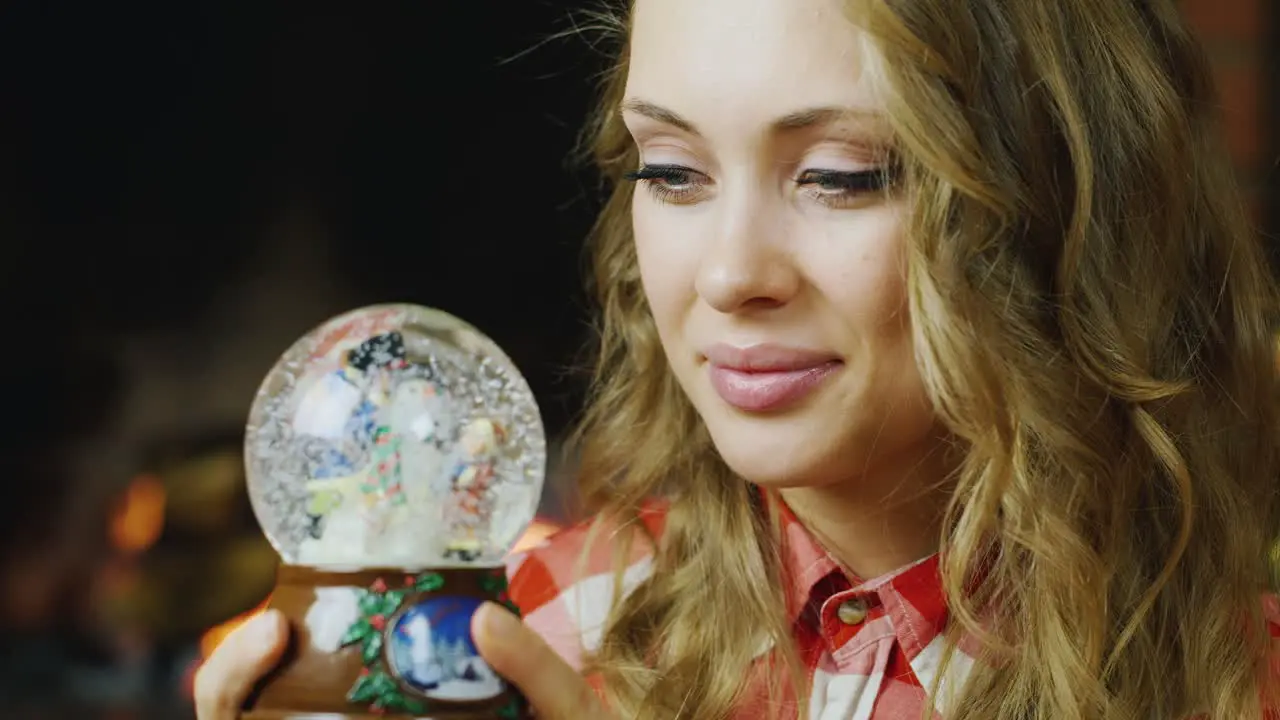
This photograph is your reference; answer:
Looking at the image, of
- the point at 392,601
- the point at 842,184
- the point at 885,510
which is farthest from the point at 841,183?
the point at 392,601

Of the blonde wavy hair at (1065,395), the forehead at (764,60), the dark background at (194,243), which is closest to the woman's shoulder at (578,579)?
the blonde wavy hair at (1065,395)

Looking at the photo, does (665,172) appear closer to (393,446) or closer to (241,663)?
(393,446)

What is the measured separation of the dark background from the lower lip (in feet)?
5.29

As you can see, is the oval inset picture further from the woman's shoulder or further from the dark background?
the dark background

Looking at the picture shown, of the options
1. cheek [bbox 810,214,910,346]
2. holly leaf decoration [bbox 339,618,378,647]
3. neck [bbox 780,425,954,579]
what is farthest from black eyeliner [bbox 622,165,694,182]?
holly leaf decoration [bbox 339,618,378,647]

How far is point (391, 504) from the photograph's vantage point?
0.90 meters

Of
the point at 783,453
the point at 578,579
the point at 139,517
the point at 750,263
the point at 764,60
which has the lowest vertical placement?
the point at 139,517

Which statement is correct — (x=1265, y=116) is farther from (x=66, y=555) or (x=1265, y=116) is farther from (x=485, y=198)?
(x=66, y=555)

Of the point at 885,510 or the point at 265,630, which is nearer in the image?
the point at 265,630

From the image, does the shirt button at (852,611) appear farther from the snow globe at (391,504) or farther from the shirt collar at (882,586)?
the snow globe at (391,504)

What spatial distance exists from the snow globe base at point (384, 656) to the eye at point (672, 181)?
0.28 m

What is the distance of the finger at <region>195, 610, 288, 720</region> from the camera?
85 centimetres

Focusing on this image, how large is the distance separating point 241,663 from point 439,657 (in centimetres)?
11

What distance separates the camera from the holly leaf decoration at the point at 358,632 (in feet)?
2.77
